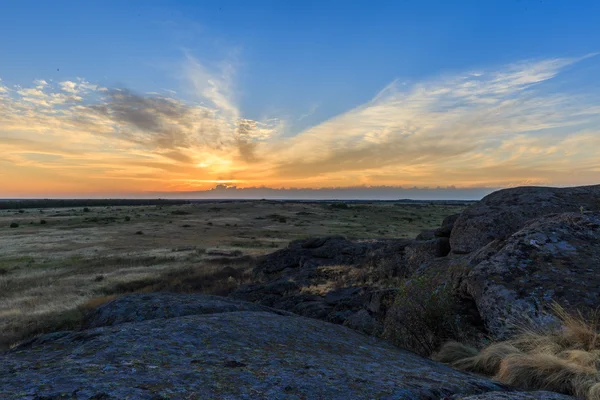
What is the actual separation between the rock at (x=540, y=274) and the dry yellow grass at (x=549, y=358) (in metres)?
0.49

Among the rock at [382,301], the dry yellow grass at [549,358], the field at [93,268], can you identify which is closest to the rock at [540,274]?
the dry yellow grass at [549,358]

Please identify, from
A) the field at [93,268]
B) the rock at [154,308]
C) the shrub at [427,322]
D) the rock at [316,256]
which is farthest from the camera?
the rock at [316,256]

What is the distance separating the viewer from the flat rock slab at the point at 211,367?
10.1 feet

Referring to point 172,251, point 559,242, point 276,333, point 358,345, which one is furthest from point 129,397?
point 172,251

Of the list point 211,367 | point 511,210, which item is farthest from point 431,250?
point 211,367

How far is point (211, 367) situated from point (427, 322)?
558cm

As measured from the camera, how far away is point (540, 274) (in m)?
6.70

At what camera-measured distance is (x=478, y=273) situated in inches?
296

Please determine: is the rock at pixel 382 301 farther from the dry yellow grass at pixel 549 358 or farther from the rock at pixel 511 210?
the dry yellow grass at pixel 549 358

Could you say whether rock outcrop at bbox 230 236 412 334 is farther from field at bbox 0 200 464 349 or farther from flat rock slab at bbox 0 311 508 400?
flat rock slab at bbox 0 311 508 400

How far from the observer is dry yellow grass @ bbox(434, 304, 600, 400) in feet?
13.1

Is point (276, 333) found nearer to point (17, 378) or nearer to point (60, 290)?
point (17, 378)

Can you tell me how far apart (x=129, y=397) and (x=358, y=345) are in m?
3.68

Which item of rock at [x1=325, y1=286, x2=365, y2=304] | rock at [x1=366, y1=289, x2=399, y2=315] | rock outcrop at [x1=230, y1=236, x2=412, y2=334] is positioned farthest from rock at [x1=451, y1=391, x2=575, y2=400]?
rock at [x1=325, y1=286, x2=365, y2=304]
